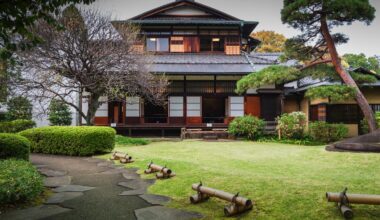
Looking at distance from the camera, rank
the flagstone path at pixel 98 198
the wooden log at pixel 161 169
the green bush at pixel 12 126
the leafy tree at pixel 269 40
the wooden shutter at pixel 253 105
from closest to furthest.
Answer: the flagstone path at pixel 98 198
the wooden log at pixel 161 169
the green bush at pixel 12 126
the wooden shutter at pixel 253 105
the leafy tree at pixel 269 40

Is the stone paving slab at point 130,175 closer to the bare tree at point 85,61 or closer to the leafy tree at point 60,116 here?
the bare tree at point 85,61

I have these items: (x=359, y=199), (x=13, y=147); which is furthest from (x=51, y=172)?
(x=359, y=199)

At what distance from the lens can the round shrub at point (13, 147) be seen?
8.23 meters

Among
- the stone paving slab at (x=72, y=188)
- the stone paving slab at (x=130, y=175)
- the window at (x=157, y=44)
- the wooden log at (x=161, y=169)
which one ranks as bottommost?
the stone paving slab at (x=72, y=188)

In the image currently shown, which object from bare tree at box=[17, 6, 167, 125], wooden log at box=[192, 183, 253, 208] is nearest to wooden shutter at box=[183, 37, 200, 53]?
bare tree at box=[17, 6, 167, 125]

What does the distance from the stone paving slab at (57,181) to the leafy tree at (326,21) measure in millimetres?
12327

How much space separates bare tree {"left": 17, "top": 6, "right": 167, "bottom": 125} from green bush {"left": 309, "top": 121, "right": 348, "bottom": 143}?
10213mm

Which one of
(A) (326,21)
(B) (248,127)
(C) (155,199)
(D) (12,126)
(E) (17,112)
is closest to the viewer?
(C) (155,199)

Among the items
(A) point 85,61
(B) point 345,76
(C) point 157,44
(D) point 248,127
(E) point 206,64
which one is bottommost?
(D) point 248,127

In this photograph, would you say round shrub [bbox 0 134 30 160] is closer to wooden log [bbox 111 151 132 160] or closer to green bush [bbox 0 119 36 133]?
wooden log [bbox 111 151 132 160]

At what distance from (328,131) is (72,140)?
13591 mm

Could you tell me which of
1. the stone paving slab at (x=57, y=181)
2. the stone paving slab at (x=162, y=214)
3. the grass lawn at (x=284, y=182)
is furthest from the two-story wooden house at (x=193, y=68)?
the stone paving slab at (x=162, y=214)

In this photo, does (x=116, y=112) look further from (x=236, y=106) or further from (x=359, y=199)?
(x=359, y=199)

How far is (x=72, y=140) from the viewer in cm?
1244
